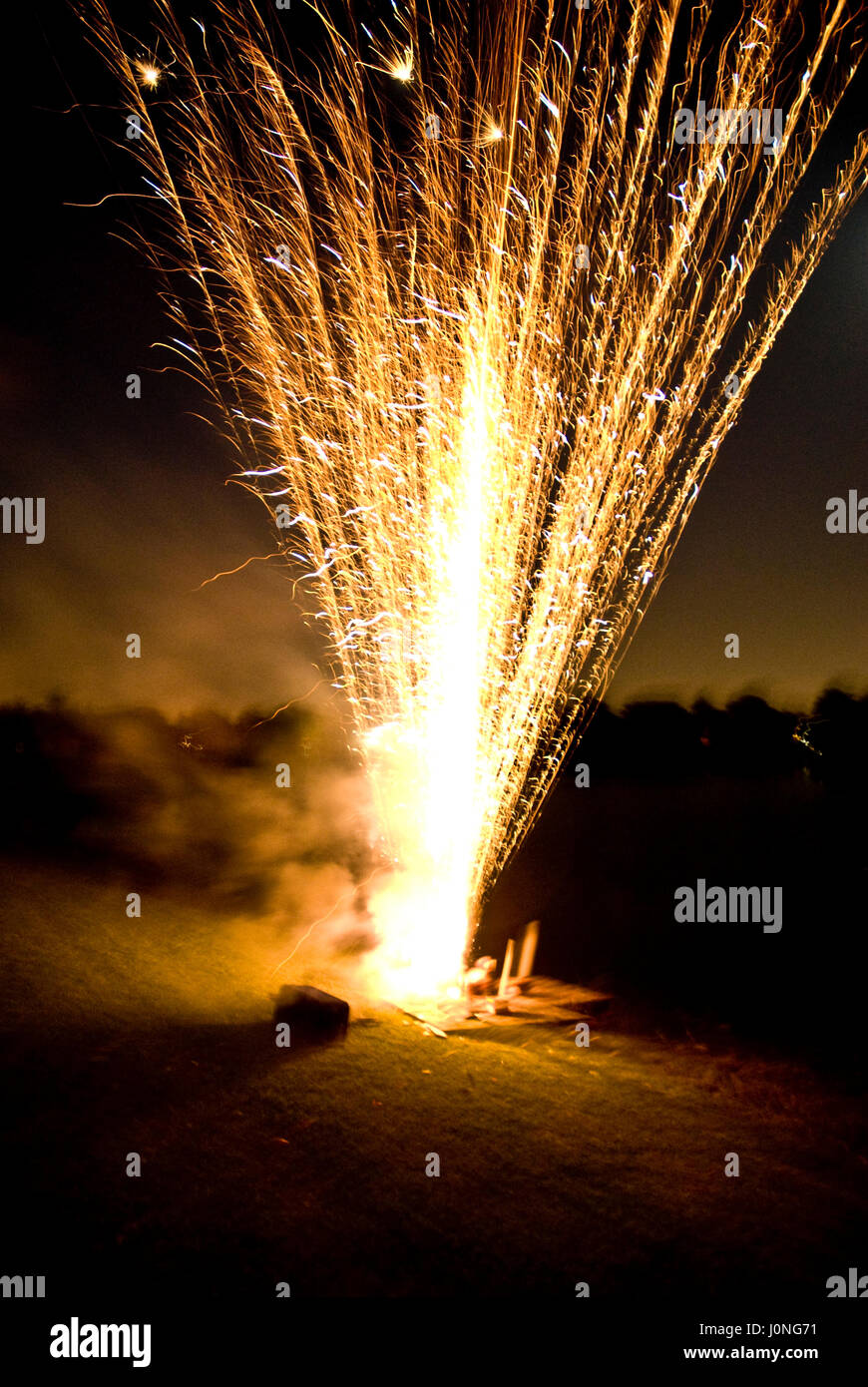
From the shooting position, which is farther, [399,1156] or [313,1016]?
[313,1016]

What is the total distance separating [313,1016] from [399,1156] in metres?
1.48

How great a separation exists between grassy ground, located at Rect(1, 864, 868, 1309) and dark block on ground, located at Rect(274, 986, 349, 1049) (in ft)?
0.50

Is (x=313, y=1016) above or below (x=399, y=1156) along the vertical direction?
above

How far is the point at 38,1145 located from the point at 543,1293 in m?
2.43

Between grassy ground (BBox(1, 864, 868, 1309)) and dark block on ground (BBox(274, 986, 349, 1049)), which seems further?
dark block on ground (BBox(274, 986, 349, 1049))

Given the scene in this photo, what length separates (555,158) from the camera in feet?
19.1

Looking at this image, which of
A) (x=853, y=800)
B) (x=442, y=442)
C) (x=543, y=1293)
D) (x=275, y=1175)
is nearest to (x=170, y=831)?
(x=442, y=442)

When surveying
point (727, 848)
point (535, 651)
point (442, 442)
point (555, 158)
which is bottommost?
point (727, 848)

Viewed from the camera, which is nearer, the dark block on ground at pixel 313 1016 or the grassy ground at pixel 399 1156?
the grassy ground at pixel 399 1156

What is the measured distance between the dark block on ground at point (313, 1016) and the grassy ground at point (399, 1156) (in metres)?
0.15

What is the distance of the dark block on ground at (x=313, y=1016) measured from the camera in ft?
16.4

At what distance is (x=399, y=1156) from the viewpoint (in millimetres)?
3715

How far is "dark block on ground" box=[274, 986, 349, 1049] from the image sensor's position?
197 inches
